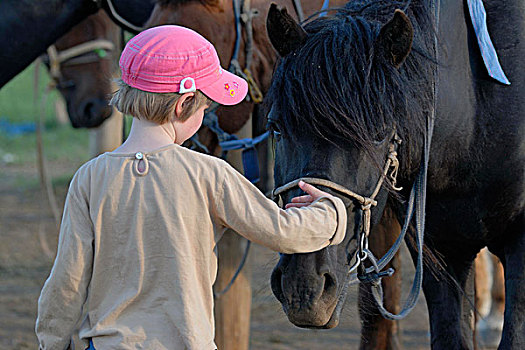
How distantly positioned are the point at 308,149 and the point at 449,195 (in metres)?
0.65

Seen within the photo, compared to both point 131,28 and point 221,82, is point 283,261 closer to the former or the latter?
point 221,82

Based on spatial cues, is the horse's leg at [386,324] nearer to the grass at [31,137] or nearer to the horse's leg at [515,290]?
the horse's leg at [515,290]

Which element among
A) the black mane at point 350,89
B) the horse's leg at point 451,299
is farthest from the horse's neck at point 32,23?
the horse's leg at point 451,299

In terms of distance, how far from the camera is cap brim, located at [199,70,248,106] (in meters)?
1.52

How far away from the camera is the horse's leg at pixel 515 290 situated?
204cm

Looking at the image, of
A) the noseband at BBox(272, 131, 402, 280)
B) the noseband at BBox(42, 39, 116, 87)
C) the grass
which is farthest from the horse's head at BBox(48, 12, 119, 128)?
the grass

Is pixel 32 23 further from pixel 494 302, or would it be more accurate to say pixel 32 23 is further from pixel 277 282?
pixel 494 302

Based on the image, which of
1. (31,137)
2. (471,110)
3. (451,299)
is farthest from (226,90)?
(31,137)

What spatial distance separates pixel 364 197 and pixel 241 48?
56.7 inches

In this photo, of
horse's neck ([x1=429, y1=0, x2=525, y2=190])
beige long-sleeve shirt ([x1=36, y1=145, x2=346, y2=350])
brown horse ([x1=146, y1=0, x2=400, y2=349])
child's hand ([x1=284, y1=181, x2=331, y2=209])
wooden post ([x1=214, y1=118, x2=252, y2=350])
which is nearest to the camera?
beige long-sleeve shirt ([x1=36, y1=145, x2=346, y2=350])

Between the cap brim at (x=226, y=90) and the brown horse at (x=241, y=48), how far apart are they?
1.24 meters

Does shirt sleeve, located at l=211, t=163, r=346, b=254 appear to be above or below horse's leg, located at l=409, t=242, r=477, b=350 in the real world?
above

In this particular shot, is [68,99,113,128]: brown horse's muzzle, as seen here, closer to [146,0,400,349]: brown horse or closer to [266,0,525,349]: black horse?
[146,0,400,349]: brown horse

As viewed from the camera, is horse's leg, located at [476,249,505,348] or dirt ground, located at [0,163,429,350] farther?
dirt ground, located at [0,163,429,350]
